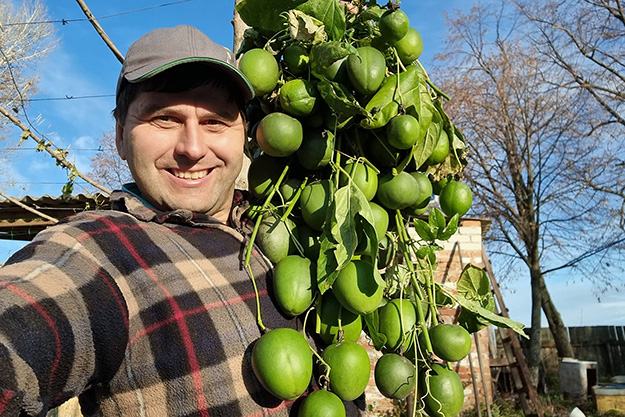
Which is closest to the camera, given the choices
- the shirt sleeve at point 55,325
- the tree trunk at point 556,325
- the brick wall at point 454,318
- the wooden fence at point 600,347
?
the shirt sleeve at point 55,325

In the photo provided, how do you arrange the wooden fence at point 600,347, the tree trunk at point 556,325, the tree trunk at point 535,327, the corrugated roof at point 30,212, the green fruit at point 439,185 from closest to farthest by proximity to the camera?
the green fruit at point 439,185 → the corrugated roof at point 30,212 → the tree trunk at point 535,327 → the tree trunk at point 556,325 → the wooden fence at point 600,347

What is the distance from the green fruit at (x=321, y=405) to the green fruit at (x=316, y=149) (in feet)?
1.62

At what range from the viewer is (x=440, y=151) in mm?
1354

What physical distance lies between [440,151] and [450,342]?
18.4 inches

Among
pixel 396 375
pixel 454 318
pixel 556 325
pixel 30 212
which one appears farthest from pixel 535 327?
pixel 396 375

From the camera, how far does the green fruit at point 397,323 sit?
1.18 meters

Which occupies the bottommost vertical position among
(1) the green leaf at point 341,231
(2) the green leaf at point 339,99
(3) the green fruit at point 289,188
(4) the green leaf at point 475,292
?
(4) the green leaf at point 475,292

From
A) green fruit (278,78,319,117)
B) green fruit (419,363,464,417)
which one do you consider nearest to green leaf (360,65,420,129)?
green fruit (278,78,319,117)

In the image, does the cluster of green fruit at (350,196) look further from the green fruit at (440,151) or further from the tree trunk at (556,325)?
the tree trunk at (556,325)

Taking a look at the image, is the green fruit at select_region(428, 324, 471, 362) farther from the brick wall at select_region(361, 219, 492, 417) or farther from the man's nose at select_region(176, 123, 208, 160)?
the brick wall at select_region(361, 219, 492, 417)

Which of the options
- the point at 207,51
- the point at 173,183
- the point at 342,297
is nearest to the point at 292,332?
the point at 342,297

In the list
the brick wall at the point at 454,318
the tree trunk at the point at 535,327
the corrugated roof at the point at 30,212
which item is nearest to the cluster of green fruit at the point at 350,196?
the corrugated roof at the point at 30,212

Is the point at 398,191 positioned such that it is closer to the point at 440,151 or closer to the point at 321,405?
the point at 440,151

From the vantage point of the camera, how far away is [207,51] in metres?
1.22
